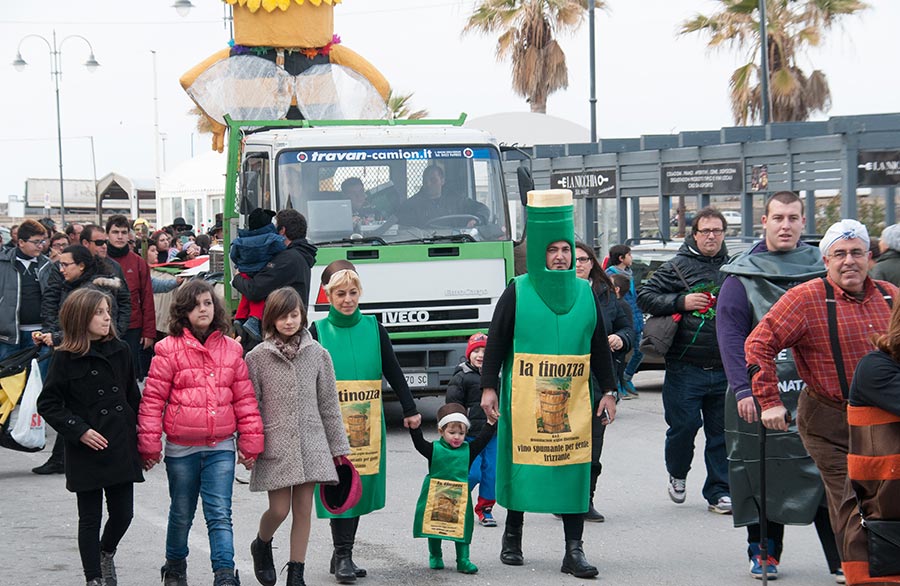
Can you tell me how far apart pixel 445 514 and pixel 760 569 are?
5.35 ft

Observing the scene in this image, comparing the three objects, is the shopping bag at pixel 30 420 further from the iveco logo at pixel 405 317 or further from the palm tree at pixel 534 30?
the palm tree at pixel 534 30

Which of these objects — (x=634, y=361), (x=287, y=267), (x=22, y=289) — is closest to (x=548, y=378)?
(x=287, y=267)

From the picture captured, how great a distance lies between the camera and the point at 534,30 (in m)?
40.3

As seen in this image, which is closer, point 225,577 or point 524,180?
point 225,577

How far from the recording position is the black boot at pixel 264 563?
21.6 feet

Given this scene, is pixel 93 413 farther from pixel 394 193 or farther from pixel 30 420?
pixel 394 193

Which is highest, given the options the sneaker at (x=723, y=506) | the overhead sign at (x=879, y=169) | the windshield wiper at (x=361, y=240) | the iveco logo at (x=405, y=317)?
the overhead sign at (x=879, y=169)

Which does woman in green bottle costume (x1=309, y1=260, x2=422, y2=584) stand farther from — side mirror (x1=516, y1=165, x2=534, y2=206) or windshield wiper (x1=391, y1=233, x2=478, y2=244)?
side mirror (x1=516, y1=165, x2=534, y2=206)

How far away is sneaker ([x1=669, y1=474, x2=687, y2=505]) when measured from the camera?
8750 millimetres

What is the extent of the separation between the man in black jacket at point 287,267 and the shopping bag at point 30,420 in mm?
1672

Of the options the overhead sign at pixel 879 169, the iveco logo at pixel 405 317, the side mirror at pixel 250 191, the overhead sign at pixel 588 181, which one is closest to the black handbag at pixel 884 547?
the iveco logo at pixel 405 317

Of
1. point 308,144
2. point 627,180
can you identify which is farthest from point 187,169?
point 308,144

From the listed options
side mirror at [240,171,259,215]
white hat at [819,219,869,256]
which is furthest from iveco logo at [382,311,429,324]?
white hat at [819,219,869,256]

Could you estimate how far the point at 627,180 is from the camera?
78.8ft
